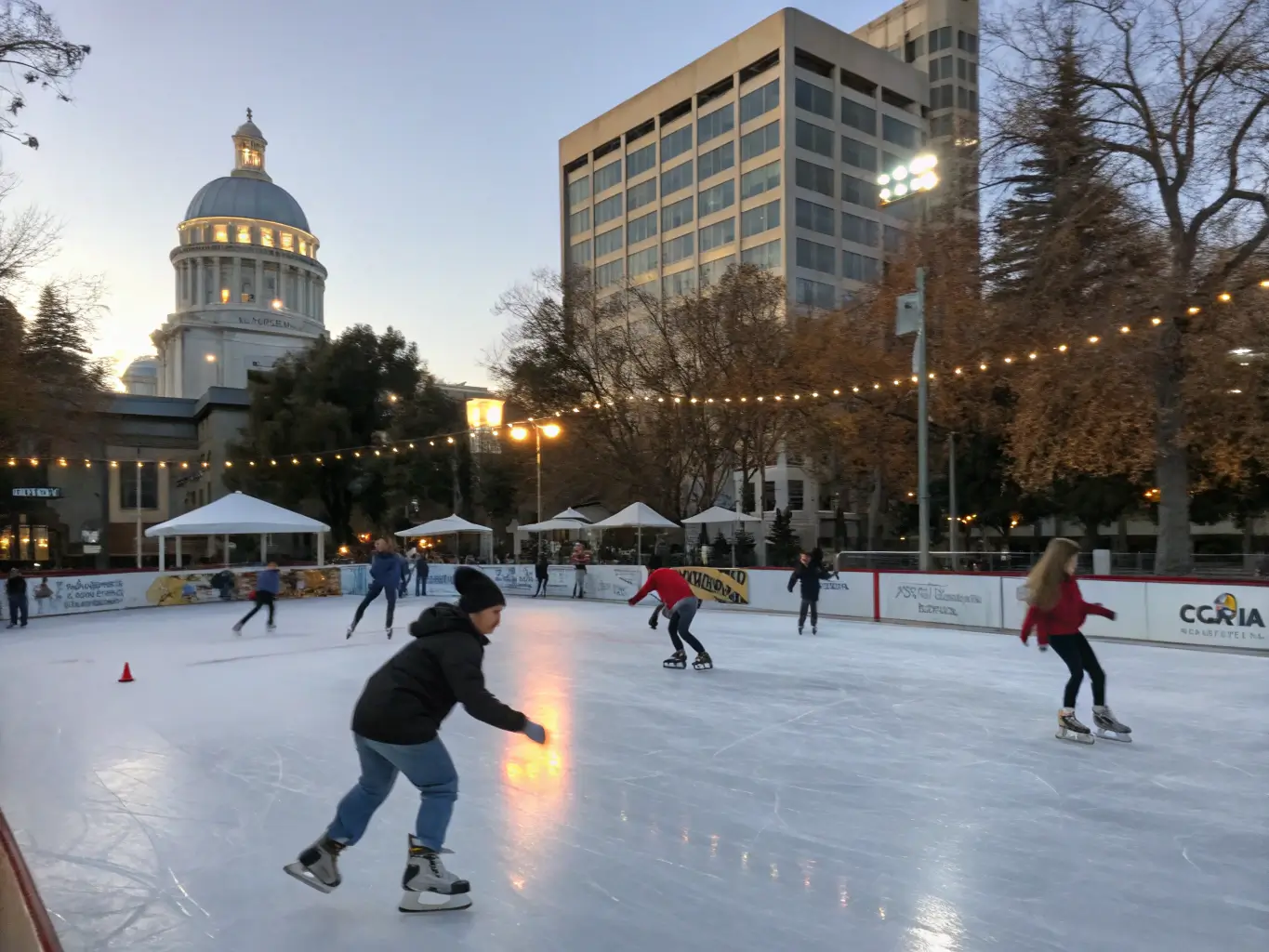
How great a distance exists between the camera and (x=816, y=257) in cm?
5441

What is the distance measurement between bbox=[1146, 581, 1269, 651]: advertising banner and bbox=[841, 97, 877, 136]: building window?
50.5 meters

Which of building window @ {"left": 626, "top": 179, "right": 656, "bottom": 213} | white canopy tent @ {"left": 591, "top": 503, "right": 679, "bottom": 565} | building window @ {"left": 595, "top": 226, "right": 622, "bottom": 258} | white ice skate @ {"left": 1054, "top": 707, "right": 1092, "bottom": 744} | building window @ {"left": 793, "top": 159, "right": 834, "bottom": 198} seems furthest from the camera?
building window @ {"left": 595, "top": 226, "right": 622, "bottom": 258}

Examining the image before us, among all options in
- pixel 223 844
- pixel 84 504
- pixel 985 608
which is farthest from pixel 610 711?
pixel 84 504

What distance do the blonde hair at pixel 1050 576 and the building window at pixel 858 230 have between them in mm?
52415

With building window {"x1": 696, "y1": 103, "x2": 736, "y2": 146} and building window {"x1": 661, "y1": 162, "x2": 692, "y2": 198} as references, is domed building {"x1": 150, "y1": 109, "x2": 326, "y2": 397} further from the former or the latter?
building window {"x1": 696, "y1": 103, "x2": 736, "y2": 146}

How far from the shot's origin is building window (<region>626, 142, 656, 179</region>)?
64688 millimetres

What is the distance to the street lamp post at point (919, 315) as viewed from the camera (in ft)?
55.3

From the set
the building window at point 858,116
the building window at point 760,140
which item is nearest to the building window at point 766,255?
the building window at point 760,140

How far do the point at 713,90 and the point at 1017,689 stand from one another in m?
57.7

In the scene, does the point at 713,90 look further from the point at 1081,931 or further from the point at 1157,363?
the point at 1081,931

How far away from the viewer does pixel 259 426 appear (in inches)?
1850

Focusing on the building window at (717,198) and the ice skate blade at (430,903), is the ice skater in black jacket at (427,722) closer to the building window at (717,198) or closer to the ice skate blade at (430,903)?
the ice skate blade at (430,903)

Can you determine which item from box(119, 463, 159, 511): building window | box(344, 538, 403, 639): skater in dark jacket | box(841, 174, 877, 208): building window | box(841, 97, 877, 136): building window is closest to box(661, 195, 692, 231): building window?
box(841, 174, 877, 208): building window

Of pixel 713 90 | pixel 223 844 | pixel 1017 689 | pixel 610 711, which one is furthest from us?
pixel 713 90
